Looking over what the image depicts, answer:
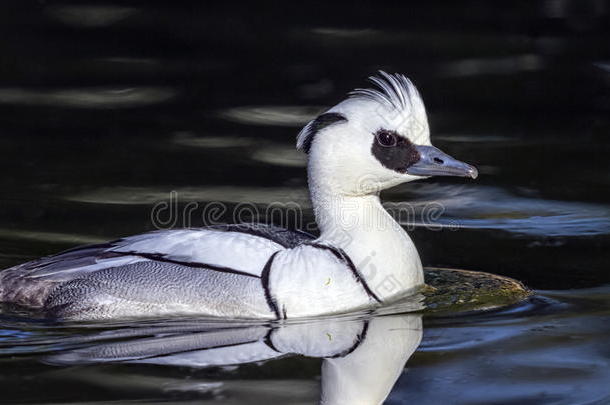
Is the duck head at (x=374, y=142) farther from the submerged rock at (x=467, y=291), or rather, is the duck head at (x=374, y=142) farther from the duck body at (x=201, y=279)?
the submerged rock at (x=467, y=291)

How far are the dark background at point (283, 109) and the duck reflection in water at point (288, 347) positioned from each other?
63.0 inches

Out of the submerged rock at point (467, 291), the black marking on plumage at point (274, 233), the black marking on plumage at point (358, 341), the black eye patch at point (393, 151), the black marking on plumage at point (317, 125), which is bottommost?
the black marking on plumage at point (358, 341)

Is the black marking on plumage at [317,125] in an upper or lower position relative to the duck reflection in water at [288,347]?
upper

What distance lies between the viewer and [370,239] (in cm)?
757

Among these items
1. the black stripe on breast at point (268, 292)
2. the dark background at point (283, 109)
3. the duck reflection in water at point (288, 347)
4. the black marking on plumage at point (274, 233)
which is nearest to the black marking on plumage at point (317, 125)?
the black marking on plumage at point (274, 233)

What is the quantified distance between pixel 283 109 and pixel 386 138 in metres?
4.83

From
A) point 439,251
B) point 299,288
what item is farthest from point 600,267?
point 299,288

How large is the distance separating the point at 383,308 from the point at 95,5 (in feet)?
28.9

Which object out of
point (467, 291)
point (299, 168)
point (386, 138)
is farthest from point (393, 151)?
point (299, 168)

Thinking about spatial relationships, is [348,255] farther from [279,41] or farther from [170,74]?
[279,41]

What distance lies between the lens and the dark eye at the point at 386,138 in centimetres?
751

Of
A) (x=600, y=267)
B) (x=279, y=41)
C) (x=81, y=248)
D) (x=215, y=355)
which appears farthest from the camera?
(x=279, y=41)

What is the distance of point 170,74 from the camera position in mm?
13242

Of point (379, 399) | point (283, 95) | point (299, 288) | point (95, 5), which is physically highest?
point (95, 5)
